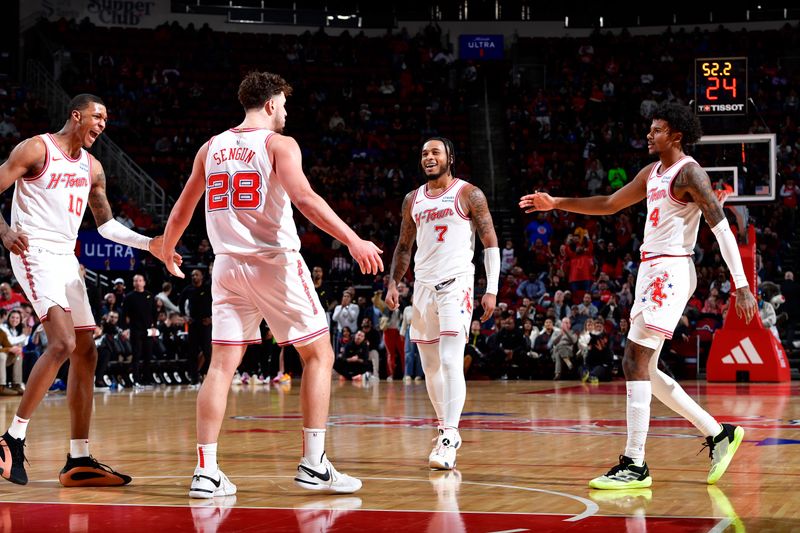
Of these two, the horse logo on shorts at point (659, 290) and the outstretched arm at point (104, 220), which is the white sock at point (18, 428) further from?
the horse logo on shorts at point (659, 290)

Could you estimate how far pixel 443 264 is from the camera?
7590 millimetres

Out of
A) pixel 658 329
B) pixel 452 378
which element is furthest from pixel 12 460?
pixel 658 329

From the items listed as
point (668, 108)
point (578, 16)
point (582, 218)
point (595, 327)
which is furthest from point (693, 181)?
point (578, 16)

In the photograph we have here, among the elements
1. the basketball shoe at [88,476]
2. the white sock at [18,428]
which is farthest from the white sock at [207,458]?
the white sock at [18,428]

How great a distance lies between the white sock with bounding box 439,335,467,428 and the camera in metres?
7.19

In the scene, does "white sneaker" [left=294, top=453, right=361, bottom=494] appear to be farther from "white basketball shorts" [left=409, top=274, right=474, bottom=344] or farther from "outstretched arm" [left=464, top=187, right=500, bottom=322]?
"outstretched arm" [left=464, top=187, right=500, bottom=322]

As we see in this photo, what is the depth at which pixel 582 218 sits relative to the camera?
2520 centimetres

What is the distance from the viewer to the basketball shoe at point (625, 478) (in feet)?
19.1

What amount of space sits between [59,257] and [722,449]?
4.18m

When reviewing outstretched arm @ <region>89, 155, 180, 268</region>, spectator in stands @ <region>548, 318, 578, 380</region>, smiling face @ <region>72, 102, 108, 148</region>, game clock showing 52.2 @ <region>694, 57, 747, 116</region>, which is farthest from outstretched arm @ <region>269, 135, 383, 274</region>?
spectator in stands @ <region>548, 318, 578, 380</region>

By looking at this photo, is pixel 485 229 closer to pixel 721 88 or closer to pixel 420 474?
pixel 420 474

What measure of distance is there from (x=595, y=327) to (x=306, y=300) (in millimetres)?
13710

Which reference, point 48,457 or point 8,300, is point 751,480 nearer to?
point 48,457

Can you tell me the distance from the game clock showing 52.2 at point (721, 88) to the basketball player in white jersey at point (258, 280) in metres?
13.4
